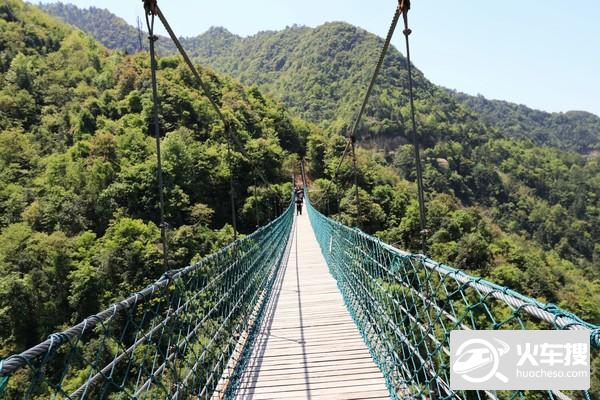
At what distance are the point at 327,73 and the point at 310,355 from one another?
73106mm

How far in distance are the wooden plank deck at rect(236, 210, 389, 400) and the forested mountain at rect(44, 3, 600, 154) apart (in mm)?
50176

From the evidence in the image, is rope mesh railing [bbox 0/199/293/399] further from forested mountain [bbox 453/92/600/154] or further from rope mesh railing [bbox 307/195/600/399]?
forested mountain [bbox 453/92/600/154]

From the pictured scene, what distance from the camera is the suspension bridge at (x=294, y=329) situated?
3.59 ft

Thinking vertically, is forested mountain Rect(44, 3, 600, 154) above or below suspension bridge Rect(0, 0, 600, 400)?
above

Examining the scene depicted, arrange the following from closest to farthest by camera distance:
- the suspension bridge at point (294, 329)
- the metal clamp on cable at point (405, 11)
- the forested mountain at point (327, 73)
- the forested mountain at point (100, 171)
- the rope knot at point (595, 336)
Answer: the rope knot at point (595, 336), the suspension bridge at point (294, 329), the metal clamp on cable at point (405, 11), the forested mountain at point (100, 171), the forested mountain at point (327, 73)

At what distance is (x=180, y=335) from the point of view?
1782 mm

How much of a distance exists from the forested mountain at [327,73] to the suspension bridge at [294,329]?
166ft

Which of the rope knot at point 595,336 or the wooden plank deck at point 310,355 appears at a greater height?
the rope knot at point 595,336

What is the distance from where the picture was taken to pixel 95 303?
1973 centimetres

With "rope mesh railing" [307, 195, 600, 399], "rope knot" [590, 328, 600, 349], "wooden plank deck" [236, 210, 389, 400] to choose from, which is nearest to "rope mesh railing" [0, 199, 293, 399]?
"wooden plank deck" [236, 210, 389, 400]

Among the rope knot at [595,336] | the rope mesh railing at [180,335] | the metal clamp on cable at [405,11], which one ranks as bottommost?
the rope mesh railing at [180,335]

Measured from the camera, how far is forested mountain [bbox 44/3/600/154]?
64062mm

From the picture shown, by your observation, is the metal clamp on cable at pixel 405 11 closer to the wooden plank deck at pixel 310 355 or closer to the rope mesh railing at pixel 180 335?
the rope mesh railing at pixel 180 335

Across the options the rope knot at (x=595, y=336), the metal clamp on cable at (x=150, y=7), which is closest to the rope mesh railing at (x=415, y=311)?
the rope knot at (x=595, y=336)
